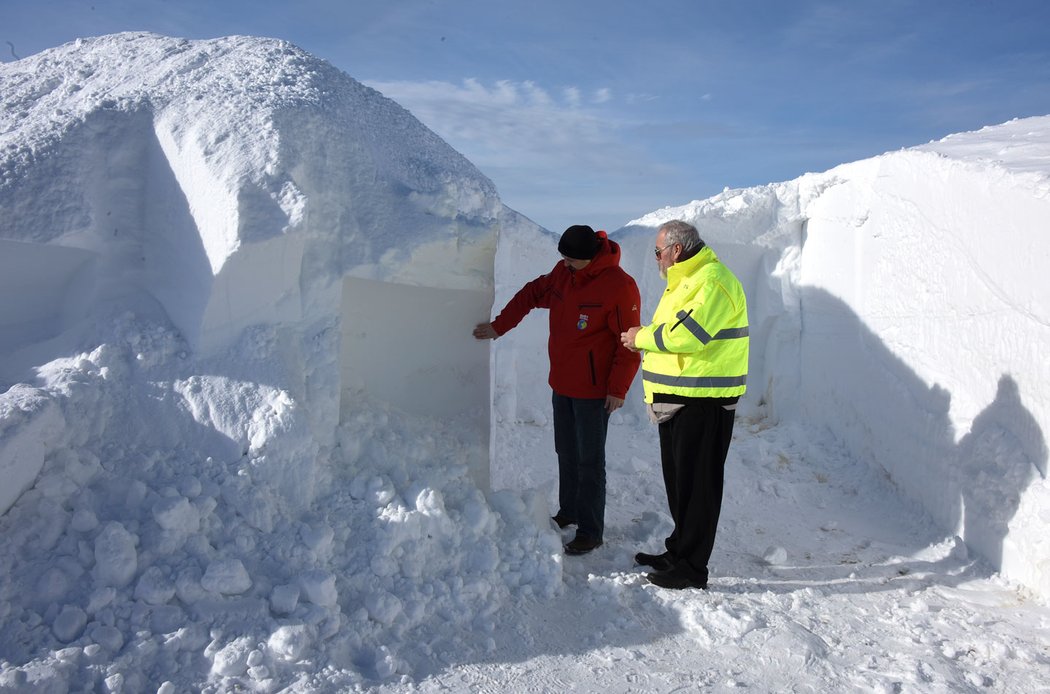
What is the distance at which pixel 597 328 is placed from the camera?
12.1 ft

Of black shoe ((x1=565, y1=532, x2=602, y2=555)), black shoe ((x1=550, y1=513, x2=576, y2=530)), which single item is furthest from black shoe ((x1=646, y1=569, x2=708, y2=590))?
black shoe ((x1=550, y1=513, x2=576, y2=530))

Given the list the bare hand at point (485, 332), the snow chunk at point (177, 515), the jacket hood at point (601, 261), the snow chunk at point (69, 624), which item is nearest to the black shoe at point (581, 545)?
the bare hand at point (485, 332)

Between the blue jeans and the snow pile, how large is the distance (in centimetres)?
21

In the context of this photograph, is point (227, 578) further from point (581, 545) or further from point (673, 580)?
point (673, 580)

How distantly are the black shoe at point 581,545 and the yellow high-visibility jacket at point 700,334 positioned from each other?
0.84 m

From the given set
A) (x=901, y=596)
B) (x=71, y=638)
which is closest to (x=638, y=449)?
(x=901, y=596)

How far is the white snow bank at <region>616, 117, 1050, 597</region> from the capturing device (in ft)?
12.0

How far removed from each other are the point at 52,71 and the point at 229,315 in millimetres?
1779

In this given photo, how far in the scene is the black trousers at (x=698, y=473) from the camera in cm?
337

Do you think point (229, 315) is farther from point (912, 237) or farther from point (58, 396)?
point (912, 237)

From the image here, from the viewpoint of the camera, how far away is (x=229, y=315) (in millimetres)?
3258

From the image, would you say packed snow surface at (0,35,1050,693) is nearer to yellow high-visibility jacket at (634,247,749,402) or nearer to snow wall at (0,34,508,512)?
snow wall at (0,34,508,512)

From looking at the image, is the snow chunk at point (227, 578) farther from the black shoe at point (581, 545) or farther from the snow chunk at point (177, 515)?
the black shoe at point (581, 545)

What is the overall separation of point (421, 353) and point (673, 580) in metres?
1.70
